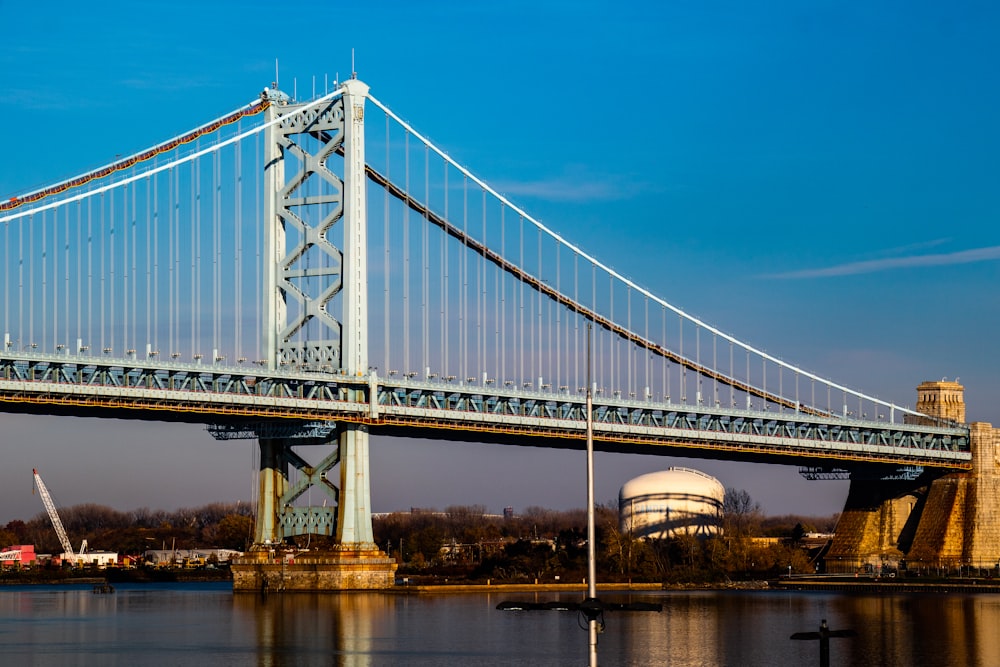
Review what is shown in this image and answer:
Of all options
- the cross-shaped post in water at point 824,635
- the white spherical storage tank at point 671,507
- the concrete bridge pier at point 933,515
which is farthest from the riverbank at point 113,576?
the cross-shaped post in water at point 824,635

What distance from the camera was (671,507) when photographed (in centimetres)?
11975

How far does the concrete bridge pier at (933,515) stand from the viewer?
107375 millimetres

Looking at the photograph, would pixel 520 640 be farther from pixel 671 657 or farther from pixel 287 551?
pixel 287 551

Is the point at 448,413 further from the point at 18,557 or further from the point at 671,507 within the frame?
the point at 18,557

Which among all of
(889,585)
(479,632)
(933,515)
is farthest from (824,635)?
(933,515)

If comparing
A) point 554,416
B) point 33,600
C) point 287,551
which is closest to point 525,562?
point 554,416

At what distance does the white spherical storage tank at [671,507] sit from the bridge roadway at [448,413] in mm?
15449

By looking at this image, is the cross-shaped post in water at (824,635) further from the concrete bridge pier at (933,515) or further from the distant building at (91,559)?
the distant building at (91,559)

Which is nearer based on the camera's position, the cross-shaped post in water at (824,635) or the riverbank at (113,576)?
the cross-shaped post in water at (824,635)

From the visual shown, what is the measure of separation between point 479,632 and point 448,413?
27.1 m

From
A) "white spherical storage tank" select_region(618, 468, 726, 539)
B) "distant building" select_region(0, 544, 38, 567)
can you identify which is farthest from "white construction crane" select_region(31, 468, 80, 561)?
"white spherical storage tank" select_region(618, 468, 726, 539)

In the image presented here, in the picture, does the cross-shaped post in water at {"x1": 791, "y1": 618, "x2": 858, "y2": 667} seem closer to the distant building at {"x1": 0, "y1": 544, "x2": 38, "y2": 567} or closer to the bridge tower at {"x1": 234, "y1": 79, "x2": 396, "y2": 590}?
the bridge tower at {"x1": 234, "y1": 79, "x2": 396, "y2": 590}

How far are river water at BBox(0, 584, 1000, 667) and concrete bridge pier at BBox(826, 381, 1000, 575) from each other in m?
23.4

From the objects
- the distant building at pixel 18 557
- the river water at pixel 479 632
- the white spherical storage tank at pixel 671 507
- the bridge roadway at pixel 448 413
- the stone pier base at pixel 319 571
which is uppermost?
the bridge roadway at pixel 448 413
